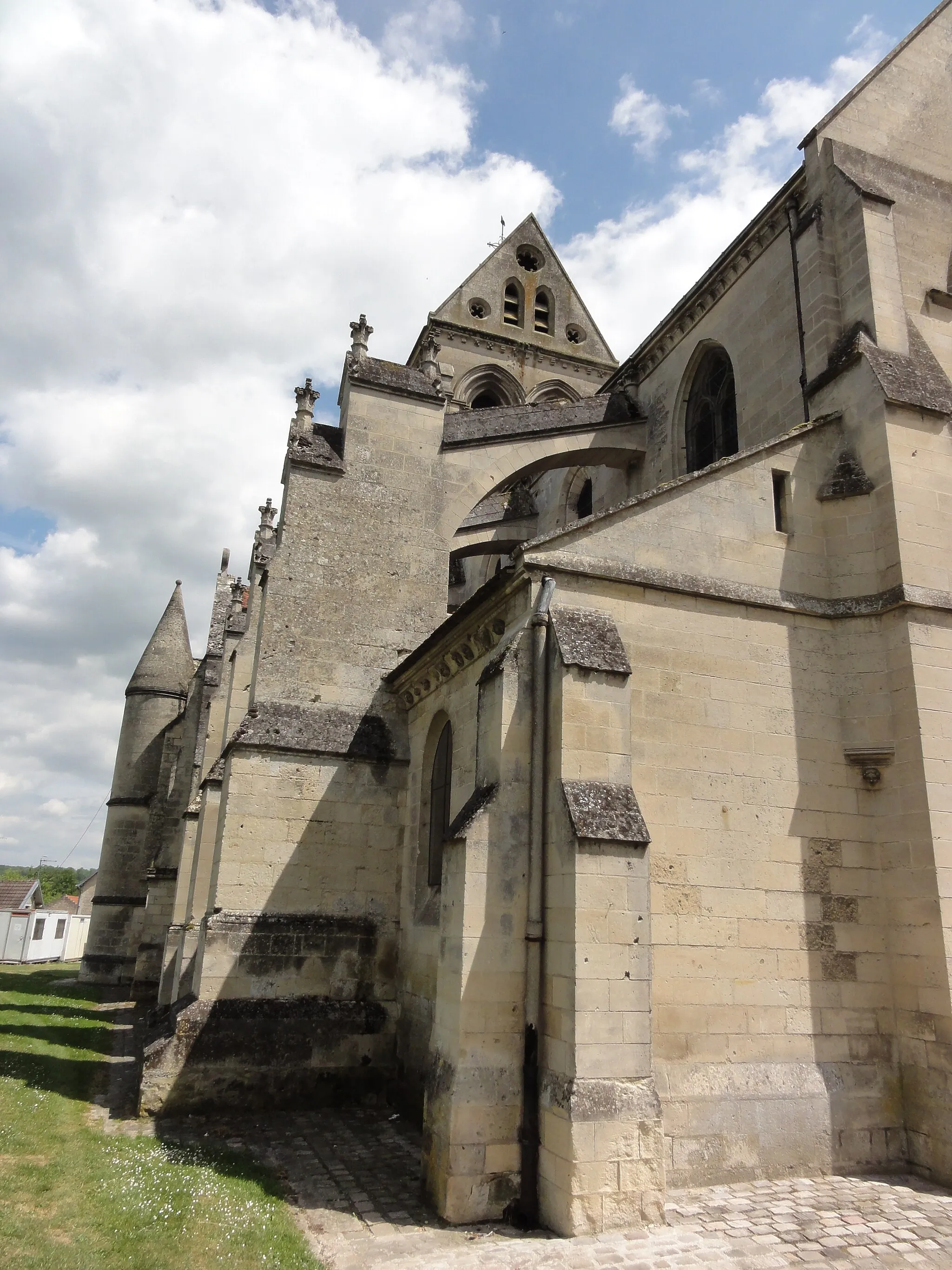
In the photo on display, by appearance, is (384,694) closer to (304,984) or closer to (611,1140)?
(304,984)

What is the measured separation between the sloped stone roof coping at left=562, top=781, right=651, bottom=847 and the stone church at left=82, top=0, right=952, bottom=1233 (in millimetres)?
32

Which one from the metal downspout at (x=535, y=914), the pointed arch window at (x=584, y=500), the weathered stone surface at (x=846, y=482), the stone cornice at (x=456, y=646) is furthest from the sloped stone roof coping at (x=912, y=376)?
the pointed arch window at (x=584, y=500)

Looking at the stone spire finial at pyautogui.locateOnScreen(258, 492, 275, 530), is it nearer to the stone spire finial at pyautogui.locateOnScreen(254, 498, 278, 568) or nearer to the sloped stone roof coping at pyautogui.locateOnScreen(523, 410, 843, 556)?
the stone spire finial at pyautogui.locateOnScreen(254, 498, 278, 568)

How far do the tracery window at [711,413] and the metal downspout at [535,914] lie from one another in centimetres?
623

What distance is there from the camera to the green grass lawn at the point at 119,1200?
494 cm

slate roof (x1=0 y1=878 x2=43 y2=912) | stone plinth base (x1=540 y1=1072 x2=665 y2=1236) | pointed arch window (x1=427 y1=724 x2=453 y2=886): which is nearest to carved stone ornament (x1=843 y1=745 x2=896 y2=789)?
stone plinth base (x1=540 y1=1072 x2=665 y2=1236)

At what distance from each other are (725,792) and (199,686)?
50.1 feet

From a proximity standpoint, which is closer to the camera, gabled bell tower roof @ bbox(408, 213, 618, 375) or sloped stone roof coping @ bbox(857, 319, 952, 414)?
sloped stone roof coping @ bbox(857, 319, 952, 414)

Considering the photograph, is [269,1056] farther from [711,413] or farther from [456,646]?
[711,413]

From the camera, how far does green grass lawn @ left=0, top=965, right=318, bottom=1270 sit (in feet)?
16.2

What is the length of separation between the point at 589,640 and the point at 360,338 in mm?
7123

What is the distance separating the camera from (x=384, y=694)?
35.3 feet

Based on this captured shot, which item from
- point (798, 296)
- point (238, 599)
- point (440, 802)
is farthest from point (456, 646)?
point (238, 599)

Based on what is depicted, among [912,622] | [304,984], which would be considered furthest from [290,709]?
[912,622]
